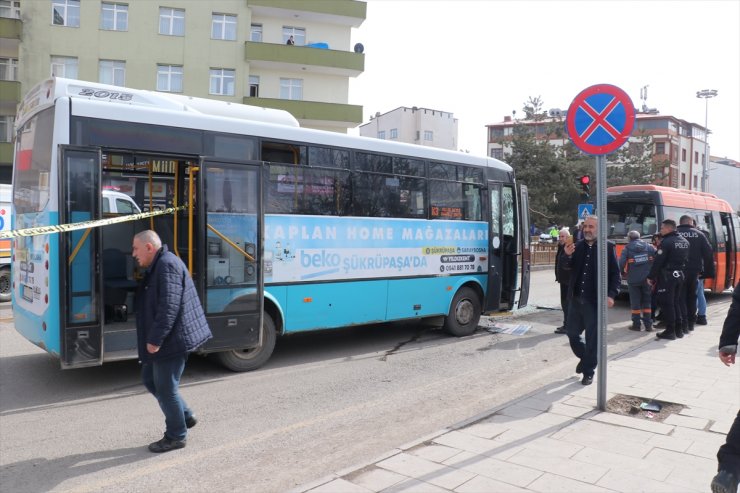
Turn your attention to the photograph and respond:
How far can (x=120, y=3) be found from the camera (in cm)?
3244

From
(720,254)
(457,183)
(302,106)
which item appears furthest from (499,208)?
(302,106)

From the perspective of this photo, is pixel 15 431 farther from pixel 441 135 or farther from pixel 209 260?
pixel 441 135

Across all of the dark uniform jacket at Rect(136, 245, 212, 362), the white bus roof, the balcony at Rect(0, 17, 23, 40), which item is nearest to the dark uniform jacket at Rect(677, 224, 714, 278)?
the white bus roof

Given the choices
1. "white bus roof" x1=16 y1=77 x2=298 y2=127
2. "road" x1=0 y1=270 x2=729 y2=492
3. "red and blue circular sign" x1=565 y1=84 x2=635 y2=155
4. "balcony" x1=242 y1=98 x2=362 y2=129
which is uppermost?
"balcony" x1=242 y1=98 x2=362 y2=129

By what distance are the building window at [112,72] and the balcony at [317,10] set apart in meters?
8.22

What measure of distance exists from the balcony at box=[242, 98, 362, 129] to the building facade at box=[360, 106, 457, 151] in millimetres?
26227

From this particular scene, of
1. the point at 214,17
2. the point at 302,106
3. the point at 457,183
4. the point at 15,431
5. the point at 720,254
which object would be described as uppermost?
the point at 214,17

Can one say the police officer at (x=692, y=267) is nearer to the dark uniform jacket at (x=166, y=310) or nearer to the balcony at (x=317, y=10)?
the dark uniform jacket at (x=166, y=310)

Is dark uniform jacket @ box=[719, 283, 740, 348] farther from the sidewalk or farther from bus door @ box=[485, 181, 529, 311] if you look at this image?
Result: bus door @ box=[485, 181, 529, 311]

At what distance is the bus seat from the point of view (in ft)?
23.0

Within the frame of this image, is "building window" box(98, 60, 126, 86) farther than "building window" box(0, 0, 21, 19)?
Yes

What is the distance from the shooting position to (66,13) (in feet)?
104

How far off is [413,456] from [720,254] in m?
15.2

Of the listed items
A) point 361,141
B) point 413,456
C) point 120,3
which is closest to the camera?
point 413,456
